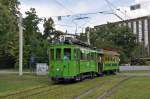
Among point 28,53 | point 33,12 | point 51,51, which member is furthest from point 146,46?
point 51,51

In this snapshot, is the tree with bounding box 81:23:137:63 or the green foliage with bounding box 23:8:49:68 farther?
the tree with bounding box 81:23:137:63

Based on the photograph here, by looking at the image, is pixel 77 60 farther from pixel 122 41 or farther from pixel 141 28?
pixel 141 28

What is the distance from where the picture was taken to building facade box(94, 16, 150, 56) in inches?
3867

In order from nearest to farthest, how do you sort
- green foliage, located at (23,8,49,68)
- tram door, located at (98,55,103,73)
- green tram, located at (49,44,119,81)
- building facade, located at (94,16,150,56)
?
green tram, located at (49,44,119,81) < tram door, located at (98,55,103,73) < green foliage, located at (23,8,49,68) < building facade, located at (94,16,150,56)

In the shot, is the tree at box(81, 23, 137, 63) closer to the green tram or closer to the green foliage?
the green foliage

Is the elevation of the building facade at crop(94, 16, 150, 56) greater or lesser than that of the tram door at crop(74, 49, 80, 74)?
greater

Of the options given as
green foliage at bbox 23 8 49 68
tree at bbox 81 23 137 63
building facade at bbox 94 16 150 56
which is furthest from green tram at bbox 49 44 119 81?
tree at bbox 81 23 137 63

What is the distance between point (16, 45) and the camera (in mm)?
81938

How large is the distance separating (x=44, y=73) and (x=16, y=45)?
3343 cm

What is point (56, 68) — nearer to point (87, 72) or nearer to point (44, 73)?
point (87, 72)

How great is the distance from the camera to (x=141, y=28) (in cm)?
11656

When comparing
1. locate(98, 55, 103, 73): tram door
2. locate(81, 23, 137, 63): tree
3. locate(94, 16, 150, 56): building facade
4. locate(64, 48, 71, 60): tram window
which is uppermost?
locate(94, 16, 150, 56): building facade

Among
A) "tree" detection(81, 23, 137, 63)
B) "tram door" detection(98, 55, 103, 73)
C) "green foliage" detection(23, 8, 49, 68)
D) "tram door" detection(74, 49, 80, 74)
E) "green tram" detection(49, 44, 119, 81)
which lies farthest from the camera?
"tree" detection(81, 23, 137, 63)

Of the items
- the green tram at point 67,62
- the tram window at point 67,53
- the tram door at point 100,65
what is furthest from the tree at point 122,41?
the tram window at point 67,53
